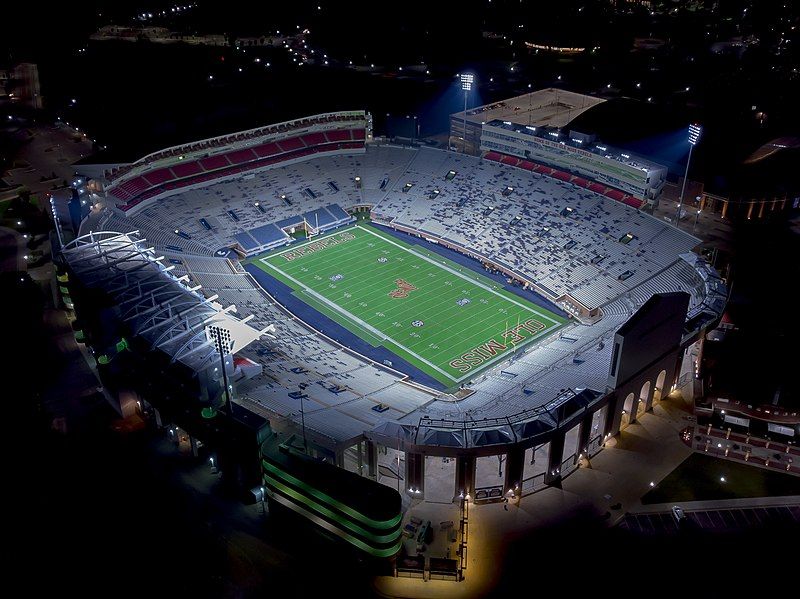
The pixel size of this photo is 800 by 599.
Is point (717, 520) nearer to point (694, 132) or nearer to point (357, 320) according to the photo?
point (357, 320)

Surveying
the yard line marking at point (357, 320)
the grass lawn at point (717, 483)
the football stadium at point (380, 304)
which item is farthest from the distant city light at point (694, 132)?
the grass lawn at point (717, 483)

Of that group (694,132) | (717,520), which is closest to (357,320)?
(717,520)

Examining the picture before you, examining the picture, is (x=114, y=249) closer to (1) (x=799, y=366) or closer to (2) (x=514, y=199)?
(2) (x=514, y=199)

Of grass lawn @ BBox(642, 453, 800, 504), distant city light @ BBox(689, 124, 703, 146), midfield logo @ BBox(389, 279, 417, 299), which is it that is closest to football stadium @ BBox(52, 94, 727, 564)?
midfield logo @ BBox(389, 279, 417, 299)

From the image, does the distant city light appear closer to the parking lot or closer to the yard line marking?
the yard line marking

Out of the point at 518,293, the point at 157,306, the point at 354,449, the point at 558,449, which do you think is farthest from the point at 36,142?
the point at 558,449
